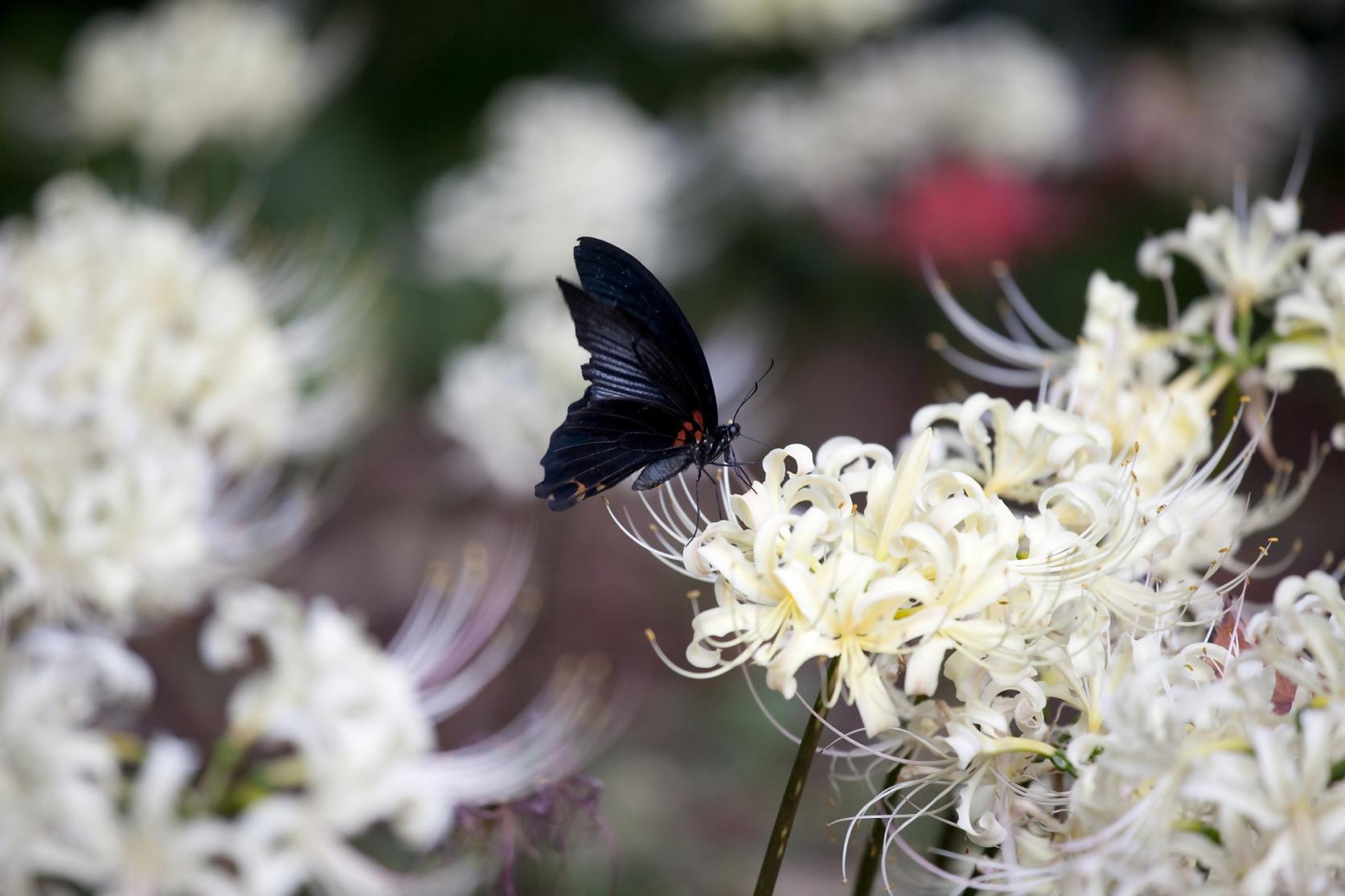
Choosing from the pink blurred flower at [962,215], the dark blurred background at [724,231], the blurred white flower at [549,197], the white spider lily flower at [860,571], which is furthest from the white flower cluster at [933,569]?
the pink blurred flower at [962,215]

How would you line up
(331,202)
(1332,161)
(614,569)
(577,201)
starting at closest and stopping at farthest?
(577,201)
(614,569)
(331,202)
(1332,161)

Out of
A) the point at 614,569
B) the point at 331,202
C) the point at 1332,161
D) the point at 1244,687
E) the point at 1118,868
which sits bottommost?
the point at 1118,868

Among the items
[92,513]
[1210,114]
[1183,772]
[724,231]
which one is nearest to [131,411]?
[92,513]

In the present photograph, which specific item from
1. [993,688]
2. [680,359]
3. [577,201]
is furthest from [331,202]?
[993,688]

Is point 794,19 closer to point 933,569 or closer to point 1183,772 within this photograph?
point 933,569

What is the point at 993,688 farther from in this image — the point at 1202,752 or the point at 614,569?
the point at 614,569
